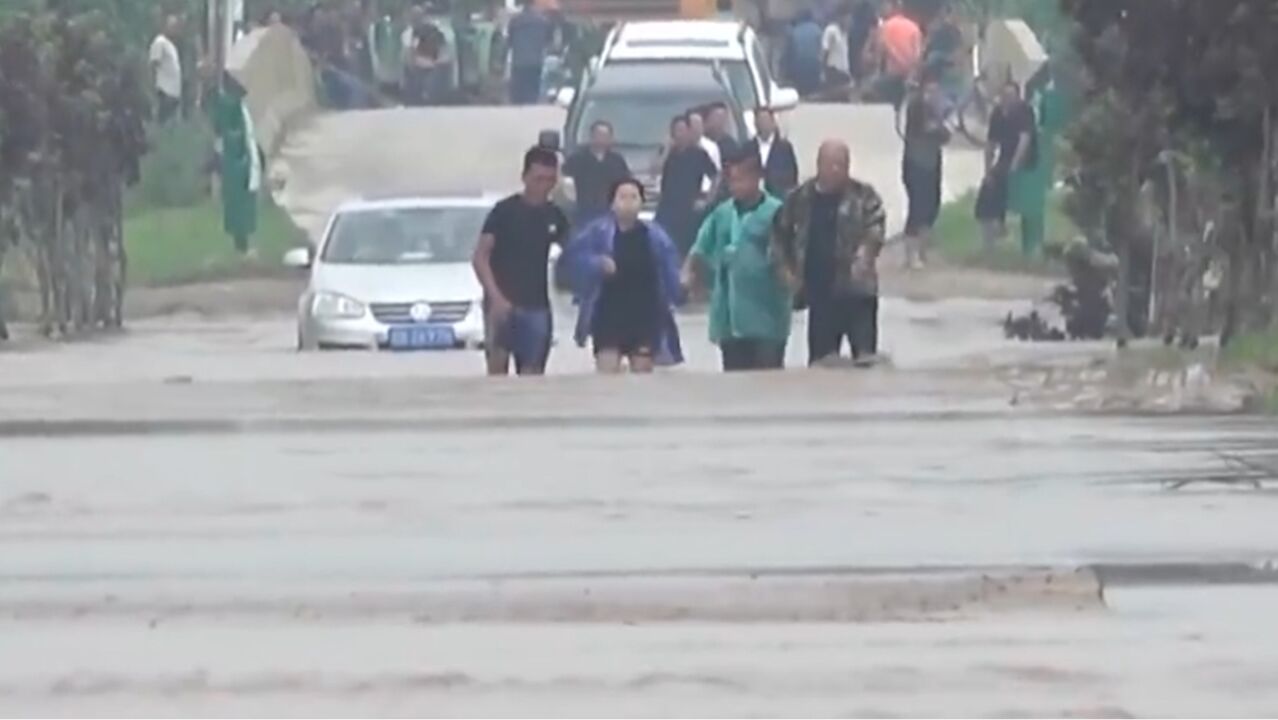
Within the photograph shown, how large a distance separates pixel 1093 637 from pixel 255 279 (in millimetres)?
Result: 24514

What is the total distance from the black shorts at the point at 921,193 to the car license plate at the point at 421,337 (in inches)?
371

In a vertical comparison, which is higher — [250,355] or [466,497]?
[466,497]

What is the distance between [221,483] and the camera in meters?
15.6

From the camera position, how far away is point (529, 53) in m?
46.9

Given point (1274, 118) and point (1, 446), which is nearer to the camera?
point (1, 446)

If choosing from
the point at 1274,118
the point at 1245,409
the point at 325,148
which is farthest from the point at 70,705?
the point at 325,148

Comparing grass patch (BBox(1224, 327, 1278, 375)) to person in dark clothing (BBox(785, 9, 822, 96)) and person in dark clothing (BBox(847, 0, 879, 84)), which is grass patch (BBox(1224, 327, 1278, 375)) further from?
person in dark clothing (BBox(785, 9, 822, 96))

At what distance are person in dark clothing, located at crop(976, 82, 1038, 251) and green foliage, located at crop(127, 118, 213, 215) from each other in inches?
311

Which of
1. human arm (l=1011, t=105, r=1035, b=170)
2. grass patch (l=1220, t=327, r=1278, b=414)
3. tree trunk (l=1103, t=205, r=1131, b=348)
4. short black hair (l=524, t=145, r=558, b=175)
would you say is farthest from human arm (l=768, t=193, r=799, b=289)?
human arm (l=1011, t=105, r=1035, b=170)

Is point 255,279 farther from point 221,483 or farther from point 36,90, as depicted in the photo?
point 221,483

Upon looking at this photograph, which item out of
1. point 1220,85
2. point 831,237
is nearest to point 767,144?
point 831,237

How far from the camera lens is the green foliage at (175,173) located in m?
39.5

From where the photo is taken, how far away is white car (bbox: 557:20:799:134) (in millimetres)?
36781

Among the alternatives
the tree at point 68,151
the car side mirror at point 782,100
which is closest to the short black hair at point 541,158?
the tree at point 68,151
